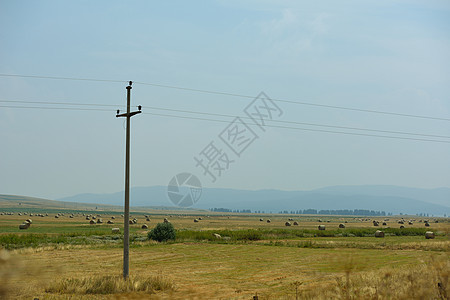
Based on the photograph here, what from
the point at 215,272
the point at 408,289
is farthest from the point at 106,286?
the point at 408,289

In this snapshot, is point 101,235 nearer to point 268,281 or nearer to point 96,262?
point 96,262

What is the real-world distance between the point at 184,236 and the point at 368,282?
128 feet

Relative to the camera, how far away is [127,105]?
2200 centimetres

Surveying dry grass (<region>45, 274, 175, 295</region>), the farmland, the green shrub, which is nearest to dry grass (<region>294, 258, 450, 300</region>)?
the farmland

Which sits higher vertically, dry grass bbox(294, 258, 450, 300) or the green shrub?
dry grass bbox(294, 258, 450, 300)

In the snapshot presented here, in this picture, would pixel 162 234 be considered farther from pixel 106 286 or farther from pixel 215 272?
pixel 106 286

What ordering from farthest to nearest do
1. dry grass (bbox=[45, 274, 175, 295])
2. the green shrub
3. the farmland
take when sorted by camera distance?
1. the green shrub
2. dry grass (bbox=[45, 274, 175, 295])
3. the farmland

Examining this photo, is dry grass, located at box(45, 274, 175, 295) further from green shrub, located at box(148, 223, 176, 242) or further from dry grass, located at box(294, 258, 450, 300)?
green shrub, located at box(148, 223, 176, 242)

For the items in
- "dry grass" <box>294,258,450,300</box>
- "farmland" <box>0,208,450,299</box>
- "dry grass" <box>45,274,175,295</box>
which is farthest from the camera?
"dry grass" <box>45,274,175,295</box>

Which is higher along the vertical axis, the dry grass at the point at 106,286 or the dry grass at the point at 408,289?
the dry grass at the point at 408,289

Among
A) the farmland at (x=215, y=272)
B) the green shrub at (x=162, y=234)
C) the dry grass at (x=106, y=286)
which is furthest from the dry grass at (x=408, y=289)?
the green shrub at (x=162, y=234)

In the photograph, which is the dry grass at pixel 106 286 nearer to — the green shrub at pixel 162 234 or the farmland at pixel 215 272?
the farmland at pixel 215 272

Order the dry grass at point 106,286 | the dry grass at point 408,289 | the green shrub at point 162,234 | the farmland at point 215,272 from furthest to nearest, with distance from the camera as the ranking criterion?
the green shrub at point 162,234
the dry grass at point 106,286
the farmland at point 215,272
the dry grass at point 408,289

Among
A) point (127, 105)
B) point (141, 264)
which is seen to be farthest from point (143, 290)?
point (141, 264)
